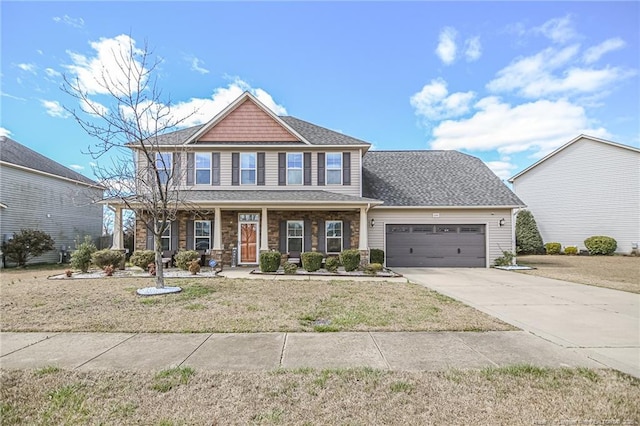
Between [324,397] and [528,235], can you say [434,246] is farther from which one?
[324,397]

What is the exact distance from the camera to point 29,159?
748 inches

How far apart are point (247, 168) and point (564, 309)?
12.8m

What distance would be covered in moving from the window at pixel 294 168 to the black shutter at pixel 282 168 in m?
0.15

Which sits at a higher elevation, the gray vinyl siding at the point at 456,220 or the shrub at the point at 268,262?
the gray vinyl siding at the point at 456,220

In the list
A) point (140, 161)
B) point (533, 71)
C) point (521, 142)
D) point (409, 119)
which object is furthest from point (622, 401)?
point (521, 142)

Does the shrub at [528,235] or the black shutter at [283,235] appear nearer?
the black shutter at [283,235]

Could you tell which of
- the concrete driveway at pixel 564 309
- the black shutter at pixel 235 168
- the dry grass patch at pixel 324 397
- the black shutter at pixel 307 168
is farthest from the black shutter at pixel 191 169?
the dry grass patch at pixel 324 397

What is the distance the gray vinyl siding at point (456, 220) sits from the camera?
15.6 m

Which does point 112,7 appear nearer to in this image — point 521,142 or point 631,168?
point 631,168

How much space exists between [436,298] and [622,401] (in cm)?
492

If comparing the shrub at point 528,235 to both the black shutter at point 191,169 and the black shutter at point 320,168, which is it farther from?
the black shutter at point 191,169

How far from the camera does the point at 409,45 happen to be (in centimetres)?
1416

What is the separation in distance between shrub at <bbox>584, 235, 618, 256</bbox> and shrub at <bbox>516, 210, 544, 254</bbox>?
8.82 ft

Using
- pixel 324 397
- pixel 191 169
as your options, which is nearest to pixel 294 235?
pixel 191 169
